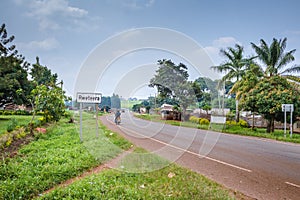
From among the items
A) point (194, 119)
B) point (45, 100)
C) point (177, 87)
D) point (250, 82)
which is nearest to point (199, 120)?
point (194, 119)

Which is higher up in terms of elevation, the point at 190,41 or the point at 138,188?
the point at 190,41

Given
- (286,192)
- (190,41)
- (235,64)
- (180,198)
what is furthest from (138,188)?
(235,64)

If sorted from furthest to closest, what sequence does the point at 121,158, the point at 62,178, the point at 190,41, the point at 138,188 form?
the point at 190,41
the point at 121,158
the point at 62,178
the point at 138,188

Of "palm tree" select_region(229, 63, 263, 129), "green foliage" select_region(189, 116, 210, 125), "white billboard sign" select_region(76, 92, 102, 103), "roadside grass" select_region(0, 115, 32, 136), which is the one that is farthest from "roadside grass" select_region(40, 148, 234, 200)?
"green foliage" select_region(189, 116, 210, 125)

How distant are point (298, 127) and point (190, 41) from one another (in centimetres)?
1758

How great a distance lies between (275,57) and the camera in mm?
20297

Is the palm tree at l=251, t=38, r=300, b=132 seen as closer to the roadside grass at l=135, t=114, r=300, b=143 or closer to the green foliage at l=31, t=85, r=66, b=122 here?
the roadside grass at l=135, t=114, r=300, b=143

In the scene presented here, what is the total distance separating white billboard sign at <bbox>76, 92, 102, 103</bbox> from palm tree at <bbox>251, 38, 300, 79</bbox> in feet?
52.9

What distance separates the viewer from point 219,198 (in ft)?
12.0

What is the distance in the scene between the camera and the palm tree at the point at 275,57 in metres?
19.7

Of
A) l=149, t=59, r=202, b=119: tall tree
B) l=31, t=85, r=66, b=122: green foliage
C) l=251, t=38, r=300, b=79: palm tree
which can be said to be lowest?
l=31, t=85, r=66, b=122: green foliage

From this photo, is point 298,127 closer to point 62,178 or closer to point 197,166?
point 197,166

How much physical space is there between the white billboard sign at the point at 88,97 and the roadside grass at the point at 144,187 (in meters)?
4.37

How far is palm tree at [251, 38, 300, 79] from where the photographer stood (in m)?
19.7
